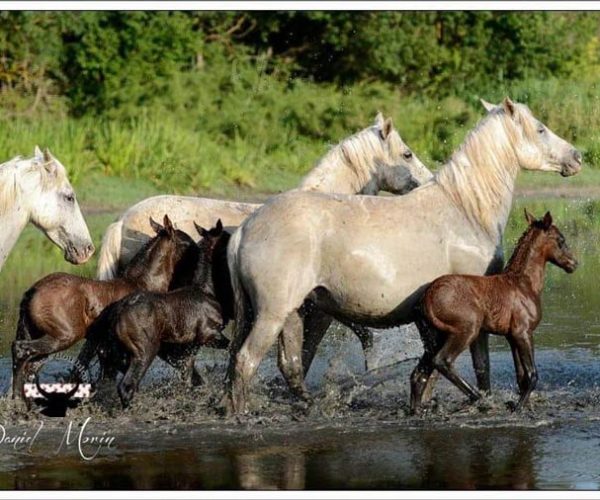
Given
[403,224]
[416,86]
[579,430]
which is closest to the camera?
Answer: [579,430]

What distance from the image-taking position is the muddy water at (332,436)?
7.56 m

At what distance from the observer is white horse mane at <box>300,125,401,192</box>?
34.3ft

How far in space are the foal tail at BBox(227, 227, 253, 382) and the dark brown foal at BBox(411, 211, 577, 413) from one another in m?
1.09

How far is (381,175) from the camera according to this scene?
10594 millimetres

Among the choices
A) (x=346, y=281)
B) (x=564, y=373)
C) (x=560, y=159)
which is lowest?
(x=564, y=373)

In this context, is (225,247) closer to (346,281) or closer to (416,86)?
(346,281)

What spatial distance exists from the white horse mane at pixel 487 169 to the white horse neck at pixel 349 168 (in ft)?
3.49

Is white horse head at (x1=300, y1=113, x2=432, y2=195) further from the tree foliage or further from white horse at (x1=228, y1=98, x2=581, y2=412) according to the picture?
the tree foliage

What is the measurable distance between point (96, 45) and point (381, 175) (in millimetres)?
13584

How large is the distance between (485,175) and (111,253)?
259cm

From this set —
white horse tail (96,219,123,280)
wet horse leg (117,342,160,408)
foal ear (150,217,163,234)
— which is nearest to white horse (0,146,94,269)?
white horse tail (96,219,123,280)

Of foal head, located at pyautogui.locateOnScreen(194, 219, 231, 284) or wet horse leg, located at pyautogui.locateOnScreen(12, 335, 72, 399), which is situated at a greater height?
foal head, located at pyautogui.locateOnScreen(194, 219, 231, 284)

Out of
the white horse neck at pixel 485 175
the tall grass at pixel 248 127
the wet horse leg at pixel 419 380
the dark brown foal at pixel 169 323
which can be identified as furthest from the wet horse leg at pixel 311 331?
the tall grass at pixel 248 127

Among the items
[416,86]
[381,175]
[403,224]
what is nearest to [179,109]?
[416,86]
